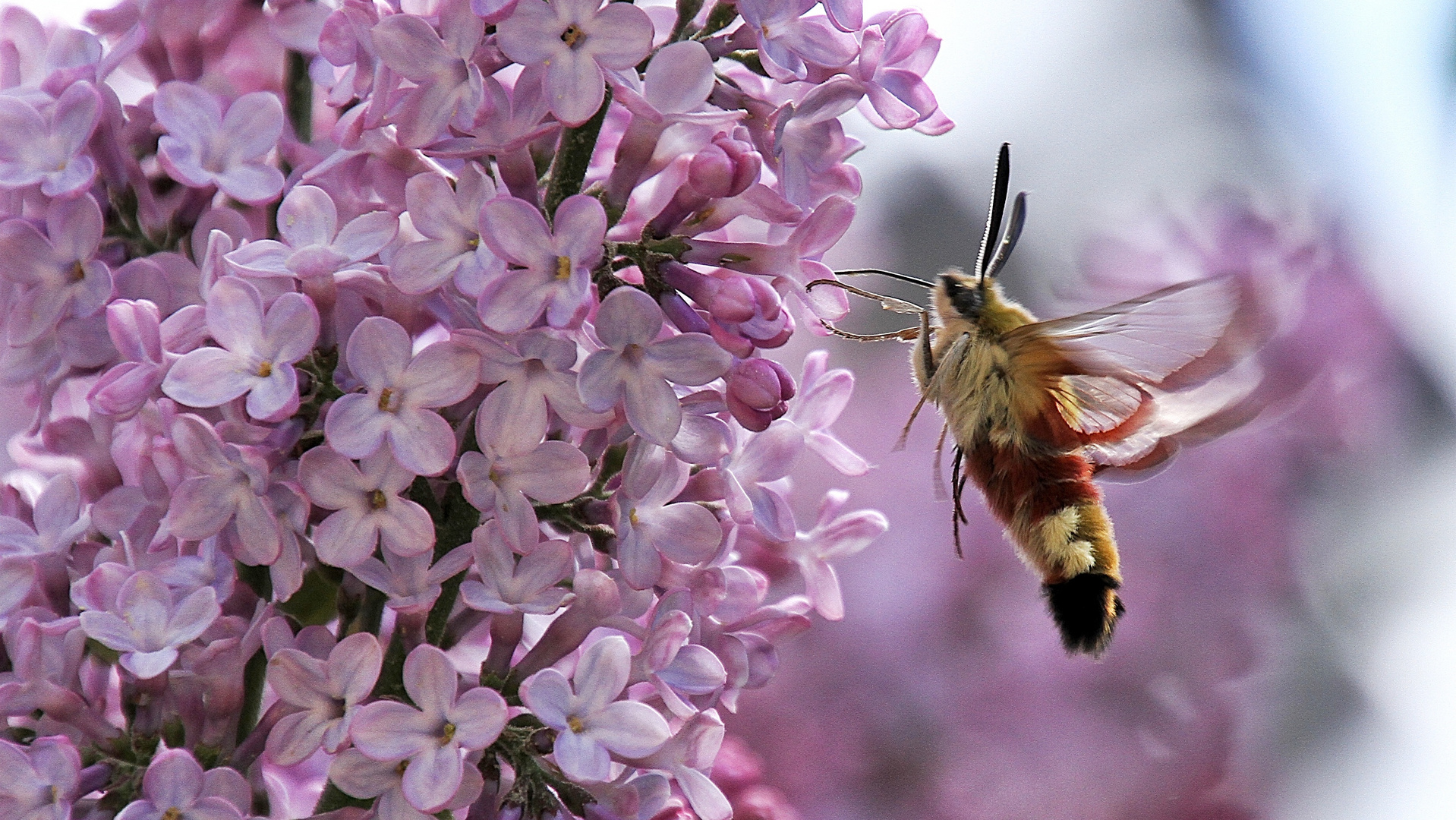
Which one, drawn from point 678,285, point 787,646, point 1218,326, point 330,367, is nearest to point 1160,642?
point 787,646

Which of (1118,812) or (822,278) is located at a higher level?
(822,278)

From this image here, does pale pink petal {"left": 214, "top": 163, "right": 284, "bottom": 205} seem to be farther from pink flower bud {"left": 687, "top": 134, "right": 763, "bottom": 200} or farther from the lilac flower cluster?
pink flower bud {"left": 687, "top": 134, "right": 763, "bottom": 200}

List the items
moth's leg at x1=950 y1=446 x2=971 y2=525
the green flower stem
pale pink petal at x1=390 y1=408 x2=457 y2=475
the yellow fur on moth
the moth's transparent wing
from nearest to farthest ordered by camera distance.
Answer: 1. pale pink petal at x1=390 y1=408 x2=457 y2=475
2. the green flower stem
3. the moth's transparent wing
4. the yellow fur on moth
5. moth's leg at x1=950 y1=446 x2=971 y2=525

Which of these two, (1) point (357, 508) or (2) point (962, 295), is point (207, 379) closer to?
(1) point (357, 508)

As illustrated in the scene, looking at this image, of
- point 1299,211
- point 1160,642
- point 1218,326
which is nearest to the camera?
point 1218,326

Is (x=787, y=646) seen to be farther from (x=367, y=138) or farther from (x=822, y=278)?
(x=367, y=138)

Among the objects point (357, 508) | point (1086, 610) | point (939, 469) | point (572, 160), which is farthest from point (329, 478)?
point (1086, 610)

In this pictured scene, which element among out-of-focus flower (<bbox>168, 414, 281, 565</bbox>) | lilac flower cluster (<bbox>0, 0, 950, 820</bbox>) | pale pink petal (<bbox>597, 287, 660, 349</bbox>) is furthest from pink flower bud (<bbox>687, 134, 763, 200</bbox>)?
out-of-focus flower (<bbox>168, 414, 281, 565</bbox>)
